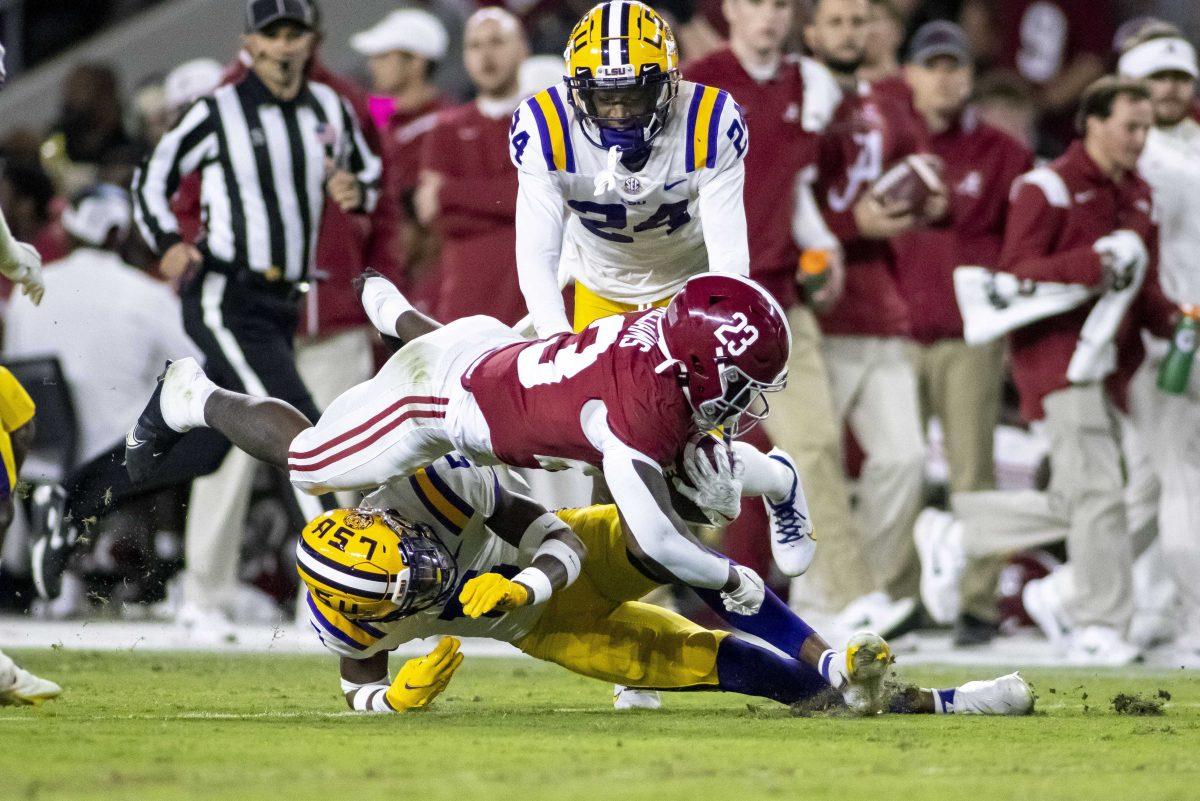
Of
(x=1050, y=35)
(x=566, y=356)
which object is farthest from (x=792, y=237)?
(x=1050, y=35)

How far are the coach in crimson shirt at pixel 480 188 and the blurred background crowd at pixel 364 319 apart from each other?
10 mm

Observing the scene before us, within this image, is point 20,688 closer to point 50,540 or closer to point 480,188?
point 50,540

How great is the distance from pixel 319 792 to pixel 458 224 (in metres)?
5.79

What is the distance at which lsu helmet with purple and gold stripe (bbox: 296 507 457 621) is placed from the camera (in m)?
5.44

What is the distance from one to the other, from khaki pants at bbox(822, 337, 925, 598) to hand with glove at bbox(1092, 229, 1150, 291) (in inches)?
42.7

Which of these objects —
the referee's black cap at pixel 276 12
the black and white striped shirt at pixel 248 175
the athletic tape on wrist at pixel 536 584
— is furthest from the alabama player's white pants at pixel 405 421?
the referee's black cap at pixel 276 12

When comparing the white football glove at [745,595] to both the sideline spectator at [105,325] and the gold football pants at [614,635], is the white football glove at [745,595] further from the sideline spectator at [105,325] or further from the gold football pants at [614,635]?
the sideline spectator at [105,325]

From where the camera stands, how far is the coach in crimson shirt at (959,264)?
9859 millimetres

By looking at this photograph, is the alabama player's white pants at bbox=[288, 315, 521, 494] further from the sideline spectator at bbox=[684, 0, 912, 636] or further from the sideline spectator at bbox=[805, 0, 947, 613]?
the sideline spectator at bbox=[805, 0, 947, 613]

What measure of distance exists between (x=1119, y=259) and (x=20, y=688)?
5.00m

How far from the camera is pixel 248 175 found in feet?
28.3

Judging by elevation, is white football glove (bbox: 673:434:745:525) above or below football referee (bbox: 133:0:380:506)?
below

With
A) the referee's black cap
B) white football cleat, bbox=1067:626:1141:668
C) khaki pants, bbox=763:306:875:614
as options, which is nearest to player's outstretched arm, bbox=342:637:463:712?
khaki pants, bbox=763:306:875:614

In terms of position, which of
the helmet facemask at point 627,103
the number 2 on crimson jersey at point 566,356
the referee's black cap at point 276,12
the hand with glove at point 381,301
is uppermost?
the referee's black cap at point 276,12
